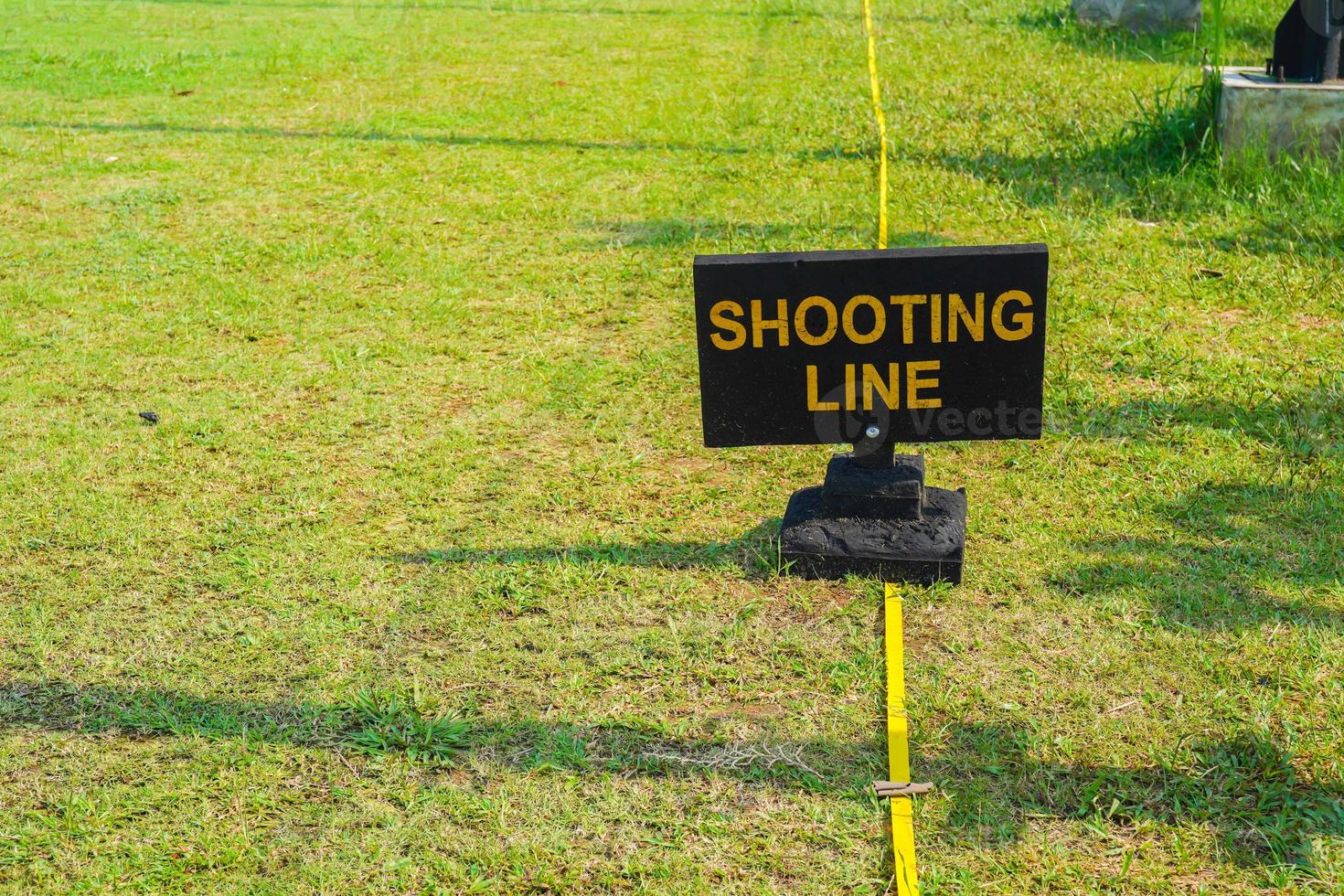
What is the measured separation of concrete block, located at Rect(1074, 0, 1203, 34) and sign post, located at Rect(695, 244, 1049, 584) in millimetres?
8805

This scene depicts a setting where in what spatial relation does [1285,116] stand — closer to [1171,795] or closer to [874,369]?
[874,369]

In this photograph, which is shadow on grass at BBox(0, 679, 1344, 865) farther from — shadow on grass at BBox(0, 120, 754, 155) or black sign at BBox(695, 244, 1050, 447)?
shadow on grass at BBox(0, 120, 754, 155)

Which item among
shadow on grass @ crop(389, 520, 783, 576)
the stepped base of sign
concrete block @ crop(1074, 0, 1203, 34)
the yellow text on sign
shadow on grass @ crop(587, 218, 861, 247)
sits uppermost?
concrete block @ crop(1074, 0, 1203, 34)

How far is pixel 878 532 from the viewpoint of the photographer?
153 inches

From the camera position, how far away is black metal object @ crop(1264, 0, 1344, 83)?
692 cm

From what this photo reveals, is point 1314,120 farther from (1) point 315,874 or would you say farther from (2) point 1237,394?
(1) point 315,874

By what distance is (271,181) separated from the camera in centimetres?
795

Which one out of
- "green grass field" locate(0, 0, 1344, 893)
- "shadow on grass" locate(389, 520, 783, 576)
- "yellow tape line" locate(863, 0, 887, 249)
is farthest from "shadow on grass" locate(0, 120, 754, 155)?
"shadow on grass" locate(389, 520, 783, 576)

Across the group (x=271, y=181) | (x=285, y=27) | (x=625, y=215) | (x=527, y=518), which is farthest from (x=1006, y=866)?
(x=285, y=27)

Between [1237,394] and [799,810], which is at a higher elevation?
[1237,394]

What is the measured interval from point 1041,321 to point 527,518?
5.76 feet

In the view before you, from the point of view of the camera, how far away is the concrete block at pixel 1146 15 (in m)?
11.1

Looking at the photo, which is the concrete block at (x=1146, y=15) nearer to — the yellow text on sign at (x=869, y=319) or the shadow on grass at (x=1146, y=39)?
the shadow on grass at (x=1146, y=39)

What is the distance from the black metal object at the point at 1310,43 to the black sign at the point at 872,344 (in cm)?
450
